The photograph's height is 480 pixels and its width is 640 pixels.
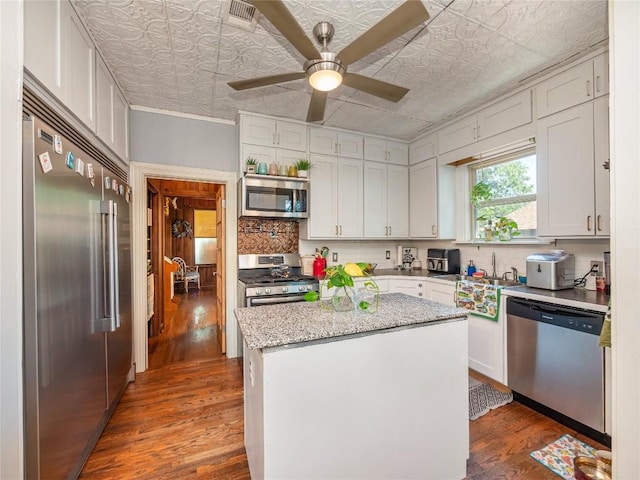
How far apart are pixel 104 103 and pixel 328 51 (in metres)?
1.75

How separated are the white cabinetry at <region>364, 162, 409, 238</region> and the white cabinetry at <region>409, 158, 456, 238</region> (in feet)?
0.64

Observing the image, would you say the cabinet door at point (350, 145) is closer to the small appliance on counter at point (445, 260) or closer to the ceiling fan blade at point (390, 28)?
the small appliance on counter at point (445, 260)

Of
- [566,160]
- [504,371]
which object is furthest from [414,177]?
[504,371]

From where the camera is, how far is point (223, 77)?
8.05 ft

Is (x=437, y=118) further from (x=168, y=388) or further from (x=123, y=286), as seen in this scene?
(x=168, y=388)

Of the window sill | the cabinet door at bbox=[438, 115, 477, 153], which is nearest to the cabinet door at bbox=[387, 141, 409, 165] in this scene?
the cabinet door at bbox=[438, 115, 477, 153]

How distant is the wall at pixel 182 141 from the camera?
2.97m

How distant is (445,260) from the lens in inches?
139

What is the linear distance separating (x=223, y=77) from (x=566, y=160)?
289cm

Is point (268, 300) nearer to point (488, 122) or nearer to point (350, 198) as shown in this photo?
point (350, 198)

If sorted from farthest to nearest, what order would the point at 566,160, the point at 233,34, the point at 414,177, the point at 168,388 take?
the point at 414,177 < the point at 168,388 < the point at 566,160 < the point at 233,34

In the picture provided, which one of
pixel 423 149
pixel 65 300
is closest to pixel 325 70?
pixel 65 300

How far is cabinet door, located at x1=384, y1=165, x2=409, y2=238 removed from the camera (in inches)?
154

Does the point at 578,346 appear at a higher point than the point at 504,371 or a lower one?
higher
